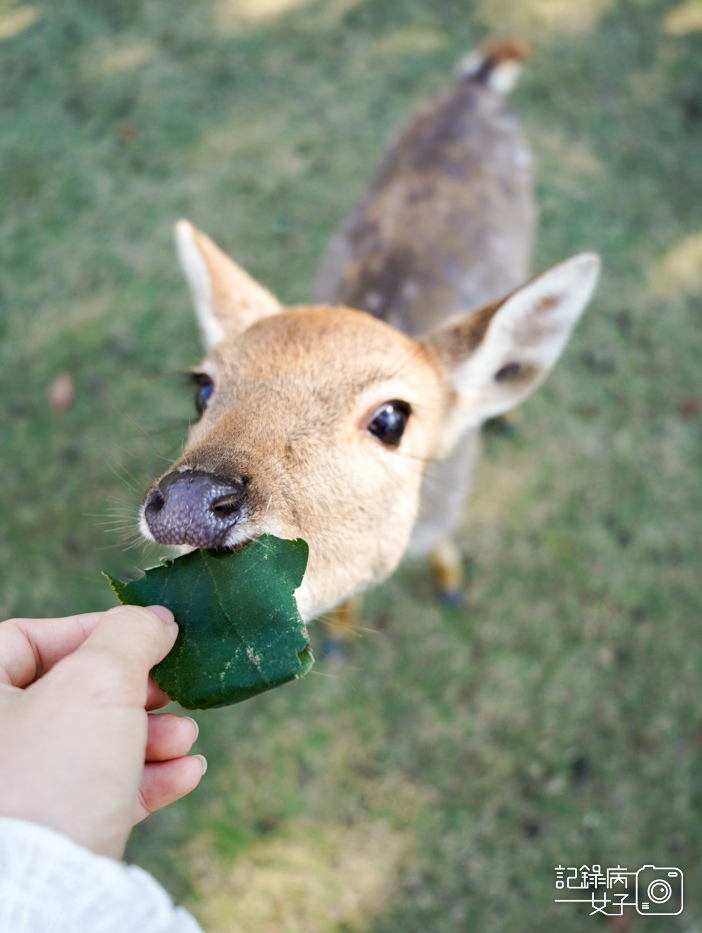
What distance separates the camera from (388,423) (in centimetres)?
221

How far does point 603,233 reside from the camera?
559 centimetres

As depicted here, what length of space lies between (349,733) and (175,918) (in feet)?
9.41

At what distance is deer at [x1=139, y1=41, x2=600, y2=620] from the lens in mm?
1740

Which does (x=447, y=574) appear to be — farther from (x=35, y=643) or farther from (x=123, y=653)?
(x=123, y=653)

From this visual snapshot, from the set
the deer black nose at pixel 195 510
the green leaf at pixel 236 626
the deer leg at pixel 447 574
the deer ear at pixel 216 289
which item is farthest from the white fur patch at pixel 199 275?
the deer leg at pixel 447 574

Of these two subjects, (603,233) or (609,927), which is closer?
(609,927)

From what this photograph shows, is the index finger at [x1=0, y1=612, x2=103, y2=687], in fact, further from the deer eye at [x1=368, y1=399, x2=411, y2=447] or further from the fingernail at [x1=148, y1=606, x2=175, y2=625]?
the deer eye at [x1=368, y1=399, x2=411, y2=447]

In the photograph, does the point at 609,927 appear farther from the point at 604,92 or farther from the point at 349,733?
the point at 604,92

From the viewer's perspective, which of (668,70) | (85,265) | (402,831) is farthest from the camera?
(668,70)

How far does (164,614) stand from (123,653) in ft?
Answer: 0.69

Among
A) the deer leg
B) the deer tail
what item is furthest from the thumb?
the deer tail

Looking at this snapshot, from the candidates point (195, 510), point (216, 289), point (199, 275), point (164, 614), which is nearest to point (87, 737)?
point (164, 614)

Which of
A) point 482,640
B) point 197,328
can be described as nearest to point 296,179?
point 197,328

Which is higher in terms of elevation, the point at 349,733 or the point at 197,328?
the point at 197,328
